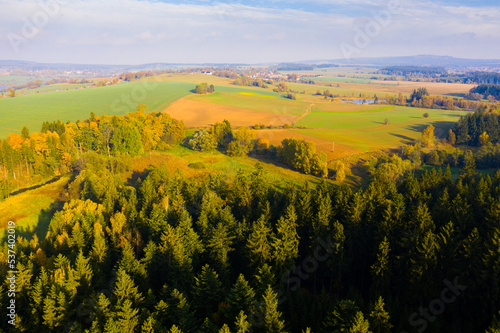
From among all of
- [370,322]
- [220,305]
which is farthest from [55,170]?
[370,322]

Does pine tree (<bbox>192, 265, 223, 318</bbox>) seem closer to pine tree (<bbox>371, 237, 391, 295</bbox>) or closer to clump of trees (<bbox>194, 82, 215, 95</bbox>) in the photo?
pine tree (<bbox>371, 237, 391, 295</bbox>)

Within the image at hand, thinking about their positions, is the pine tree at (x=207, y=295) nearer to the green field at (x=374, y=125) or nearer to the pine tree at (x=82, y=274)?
the pine tree at (x=82, y=274)

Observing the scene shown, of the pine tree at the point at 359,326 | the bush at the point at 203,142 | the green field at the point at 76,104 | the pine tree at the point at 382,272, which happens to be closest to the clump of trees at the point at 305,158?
the bush at the point at 203,142

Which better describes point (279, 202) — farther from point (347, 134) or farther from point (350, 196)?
point (347, 134)

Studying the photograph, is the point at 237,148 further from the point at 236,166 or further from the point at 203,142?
the point at 203,142

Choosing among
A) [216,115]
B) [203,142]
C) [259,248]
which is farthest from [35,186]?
[216,115]

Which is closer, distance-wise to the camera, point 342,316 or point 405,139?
point 342,316

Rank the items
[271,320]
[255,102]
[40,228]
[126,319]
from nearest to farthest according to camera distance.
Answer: [271,320]
[126,319]
[40,228]
[255,102]
